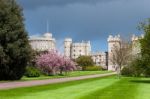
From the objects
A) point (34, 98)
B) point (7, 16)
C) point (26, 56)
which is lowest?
point (34, 98)

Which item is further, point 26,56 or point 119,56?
point 119,56

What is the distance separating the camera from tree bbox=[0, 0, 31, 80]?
6675 centimetres

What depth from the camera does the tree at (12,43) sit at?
219 feet

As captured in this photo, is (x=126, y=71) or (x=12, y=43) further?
(x=126, y=71)

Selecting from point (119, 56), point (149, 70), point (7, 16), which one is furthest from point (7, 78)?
point (119, 56)

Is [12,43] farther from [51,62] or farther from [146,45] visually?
[51,62]

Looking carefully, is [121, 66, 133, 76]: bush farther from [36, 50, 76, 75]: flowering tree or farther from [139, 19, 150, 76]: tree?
[139, 19, 150, 76]: tree

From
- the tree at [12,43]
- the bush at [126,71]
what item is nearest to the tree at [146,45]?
the tree at [12,43]

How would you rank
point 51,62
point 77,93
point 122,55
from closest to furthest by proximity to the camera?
point 77,93, point 122,55, point 51,62

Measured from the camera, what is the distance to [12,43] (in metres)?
67.8

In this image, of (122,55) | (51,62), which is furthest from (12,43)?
(51,62)

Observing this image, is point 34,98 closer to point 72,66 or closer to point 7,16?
point 7,16

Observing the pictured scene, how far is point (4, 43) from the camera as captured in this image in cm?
6769

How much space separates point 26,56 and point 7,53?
3290 millimetres
